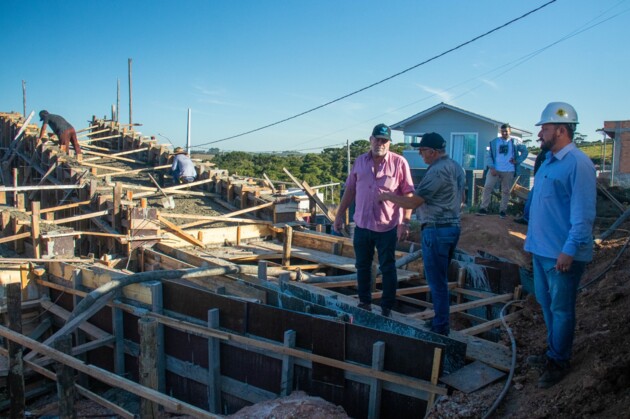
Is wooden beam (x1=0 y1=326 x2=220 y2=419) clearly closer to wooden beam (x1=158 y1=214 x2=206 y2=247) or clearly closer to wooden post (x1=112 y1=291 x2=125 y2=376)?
wooden post (x1=112 y1=291 x2=125 y2=376)

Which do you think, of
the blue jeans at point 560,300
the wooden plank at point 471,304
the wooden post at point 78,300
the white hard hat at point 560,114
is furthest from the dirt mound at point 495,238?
the wooden post at point 78,300

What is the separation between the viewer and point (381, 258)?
5.42 m

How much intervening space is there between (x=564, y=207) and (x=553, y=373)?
45.5 inches

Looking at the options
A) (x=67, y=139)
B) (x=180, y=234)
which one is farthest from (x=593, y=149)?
(x=180, y=234)

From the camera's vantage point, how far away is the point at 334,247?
9438 mm

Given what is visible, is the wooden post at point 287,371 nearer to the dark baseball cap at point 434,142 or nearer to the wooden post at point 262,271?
the wooden post at point 262,271

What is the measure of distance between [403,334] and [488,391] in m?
1.02

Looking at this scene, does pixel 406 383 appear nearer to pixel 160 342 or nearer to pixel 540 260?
pixel 540 260

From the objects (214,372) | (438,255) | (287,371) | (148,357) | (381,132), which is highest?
(381,132)

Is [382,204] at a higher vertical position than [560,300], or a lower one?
higher

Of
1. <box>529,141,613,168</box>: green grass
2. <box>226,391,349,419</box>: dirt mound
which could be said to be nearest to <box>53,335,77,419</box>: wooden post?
<box>226,391,349,419</box>: dirt mound

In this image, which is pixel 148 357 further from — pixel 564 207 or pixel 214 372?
pixel 564 207

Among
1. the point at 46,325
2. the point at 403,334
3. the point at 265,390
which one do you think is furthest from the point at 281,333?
the point at 46,325

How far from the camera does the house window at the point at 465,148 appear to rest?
2827 centimetres
